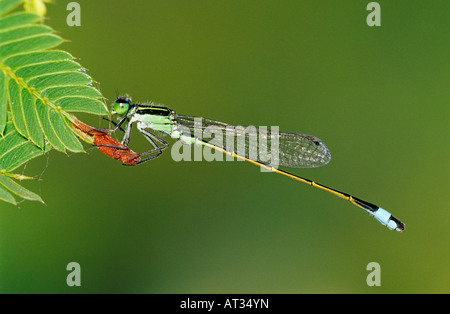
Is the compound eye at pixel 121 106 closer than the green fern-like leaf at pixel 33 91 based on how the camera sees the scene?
No

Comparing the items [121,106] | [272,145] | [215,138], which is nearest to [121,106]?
[121,106]

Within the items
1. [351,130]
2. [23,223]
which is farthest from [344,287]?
[23,223]

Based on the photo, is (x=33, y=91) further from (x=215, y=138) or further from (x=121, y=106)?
(x=215, y=138)

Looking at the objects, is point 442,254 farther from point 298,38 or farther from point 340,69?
point 298,38

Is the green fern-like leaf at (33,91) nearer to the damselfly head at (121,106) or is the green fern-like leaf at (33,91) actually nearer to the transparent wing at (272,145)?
the damselfly head at (121,106)

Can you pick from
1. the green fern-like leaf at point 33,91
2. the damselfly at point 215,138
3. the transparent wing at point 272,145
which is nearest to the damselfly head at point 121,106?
the damselfly at point 215,138

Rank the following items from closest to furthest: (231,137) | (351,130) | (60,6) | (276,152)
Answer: (231,137)
(276,152)
(60,6)
(351,130)

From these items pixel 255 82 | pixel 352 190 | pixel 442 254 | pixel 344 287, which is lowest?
pixel 344 287

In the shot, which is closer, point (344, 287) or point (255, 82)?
point (344, 287)
